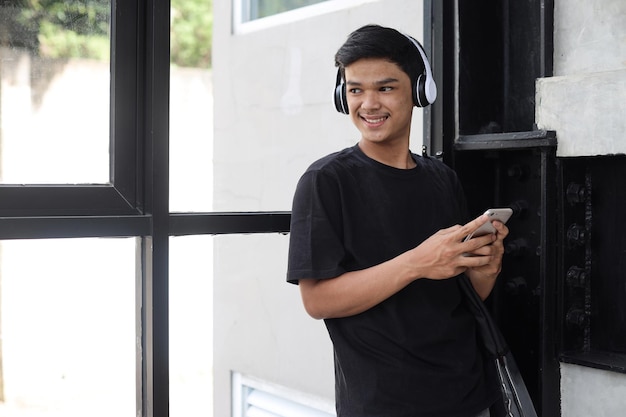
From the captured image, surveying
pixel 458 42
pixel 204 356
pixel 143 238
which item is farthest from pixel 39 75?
pixel 458 42

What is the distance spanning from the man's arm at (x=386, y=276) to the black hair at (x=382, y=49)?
1.64 ft

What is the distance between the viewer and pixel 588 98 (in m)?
2.51

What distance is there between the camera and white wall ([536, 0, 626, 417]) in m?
2.46

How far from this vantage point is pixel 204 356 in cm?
270

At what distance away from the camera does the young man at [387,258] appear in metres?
1.92

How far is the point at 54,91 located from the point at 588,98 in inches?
65.0

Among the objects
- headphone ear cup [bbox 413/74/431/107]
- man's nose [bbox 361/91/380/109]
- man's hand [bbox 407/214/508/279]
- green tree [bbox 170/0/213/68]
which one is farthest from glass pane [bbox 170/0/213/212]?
man's hand [bbox 407/214/508/279]

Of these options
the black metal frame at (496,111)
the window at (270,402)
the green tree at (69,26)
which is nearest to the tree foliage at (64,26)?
the green tree at (69,26)

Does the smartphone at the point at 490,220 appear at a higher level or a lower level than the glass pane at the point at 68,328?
higher

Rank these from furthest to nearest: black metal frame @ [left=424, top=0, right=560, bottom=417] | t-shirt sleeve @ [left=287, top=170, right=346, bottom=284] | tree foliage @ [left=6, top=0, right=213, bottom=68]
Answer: black metal frame @ [left=424, top=0, right=560, bottom=417], tree foliage @ [left=6, top=0, right=213, bottom=68], t-shirt sleeve @ [left=287, top=170, right=346, bottom=284]

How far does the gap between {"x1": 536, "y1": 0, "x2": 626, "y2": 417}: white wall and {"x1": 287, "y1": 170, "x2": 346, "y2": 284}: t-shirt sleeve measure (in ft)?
3.29

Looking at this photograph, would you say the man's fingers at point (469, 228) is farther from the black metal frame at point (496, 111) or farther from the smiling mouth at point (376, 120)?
the black metal frame at point (496, 111)

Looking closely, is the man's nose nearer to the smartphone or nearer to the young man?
the young man

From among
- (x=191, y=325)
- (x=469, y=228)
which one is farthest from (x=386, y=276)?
(x=191, y=325)
